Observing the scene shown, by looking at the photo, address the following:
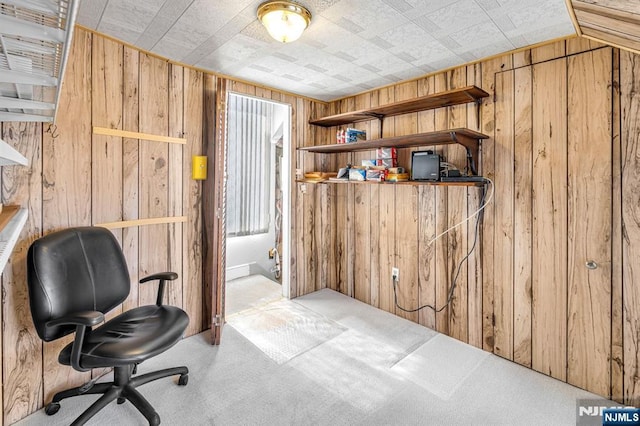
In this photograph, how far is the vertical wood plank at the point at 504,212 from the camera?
7.45 feet

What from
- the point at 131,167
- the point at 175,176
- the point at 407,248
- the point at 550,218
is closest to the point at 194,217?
the point at 175,176

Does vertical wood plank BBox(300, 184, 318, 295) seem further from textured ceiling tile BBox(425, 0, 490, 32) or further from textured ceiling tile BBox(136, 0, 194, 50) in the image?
textured ceiling tile BBox(425, 0, 490, 32)

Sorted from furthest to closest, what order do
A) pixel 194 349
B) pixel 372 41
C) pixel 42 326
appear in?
pixel 194 349
pixel 372 41
pixel 42 326

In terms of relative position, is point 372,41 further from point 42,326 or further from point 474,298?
point 42,326

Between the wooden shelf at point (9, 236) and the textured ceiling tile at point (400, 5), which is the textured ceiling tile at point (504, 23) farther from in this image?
the wooden shelf at point (9, 236)

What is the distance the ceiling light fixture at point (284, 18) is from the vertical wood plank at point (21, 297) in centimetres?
146

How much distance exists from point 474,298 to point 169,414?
7.43ft

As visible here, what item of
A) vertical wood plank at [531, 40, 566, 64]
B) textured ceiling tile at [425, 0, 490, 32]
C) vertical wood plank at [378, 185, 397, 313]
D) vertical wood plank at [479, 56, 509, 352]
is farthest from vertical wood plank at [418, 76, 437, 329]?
textured ceiling tile at [425, 0, 490, 32]

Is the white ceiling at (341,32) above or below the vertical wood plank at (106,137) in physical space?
above

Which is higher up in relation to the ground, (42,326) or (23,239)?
(23,239)

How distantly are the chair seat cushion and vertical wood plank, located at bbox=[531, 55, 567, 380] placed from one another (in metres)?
2.37

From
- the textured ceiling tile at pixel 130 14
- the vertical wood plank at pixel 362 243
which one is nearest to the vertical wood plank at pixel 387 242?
the vertical wood plank at pixel 362 243

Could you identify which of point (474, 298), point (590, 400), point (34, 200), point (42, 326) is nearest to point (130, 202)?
point (34, 200)

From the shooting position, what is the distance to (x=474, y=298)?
2.52m
